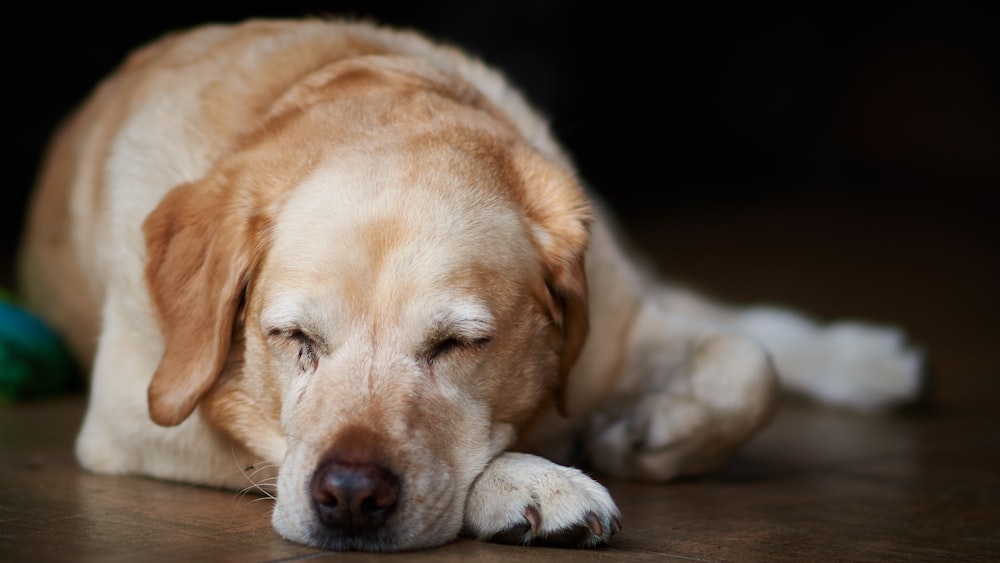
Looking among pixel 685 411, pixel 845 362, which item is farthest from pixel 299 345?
pixel 845 362

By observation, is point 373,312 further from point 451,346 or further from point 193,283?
point 193,283

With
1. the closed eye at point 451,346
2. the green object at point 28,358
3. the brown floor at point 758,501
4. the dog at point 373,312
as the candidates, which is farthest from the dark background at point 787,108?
the closed eye at point 451,346

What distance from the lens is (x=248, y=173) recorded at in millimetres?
2770

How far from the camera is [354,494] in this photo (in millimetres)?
2201

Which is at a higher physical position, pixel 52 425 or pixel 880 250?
pixel 880 250

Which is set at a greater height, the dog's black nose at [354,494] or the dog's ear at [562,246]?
the dog's ear at [562,246]

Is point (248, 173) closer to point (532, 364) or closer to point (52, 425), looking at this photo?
point (532, 364)

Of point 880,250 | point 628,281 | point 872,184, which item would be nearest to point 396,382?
point 628,281

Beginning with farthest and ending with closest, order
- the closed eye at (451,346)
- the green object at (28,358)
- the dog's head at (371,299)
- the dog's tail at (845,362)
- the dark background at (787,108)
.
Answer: the dark background at (787,108) → the dog's tail at (845,362) → the green object at (28,358) → the closed eye at (451,346) → the dog's head at (371,299)

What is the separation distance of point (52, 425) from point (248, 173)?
4.35ft

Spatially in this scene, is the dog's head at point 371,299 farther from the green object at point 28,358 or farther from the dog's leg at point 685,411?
the green object at point 28,358

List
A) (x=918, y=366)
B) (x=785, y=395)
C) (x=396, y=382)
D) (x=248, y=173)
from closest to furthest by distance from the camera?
1. (x=396, y=382)
2. (x=248, y=173)
3. (x=918, y=366)
4. (x=785, y=395)

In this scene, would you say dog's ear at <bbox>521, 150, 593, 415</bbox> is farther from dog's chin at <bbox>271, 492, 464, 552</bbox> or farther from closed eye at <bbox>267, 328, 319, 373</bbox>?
dog's chin at <bbox>271, 492, 464, 552</bbox>

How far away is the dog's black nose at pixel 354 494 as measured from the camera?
2.20 m
